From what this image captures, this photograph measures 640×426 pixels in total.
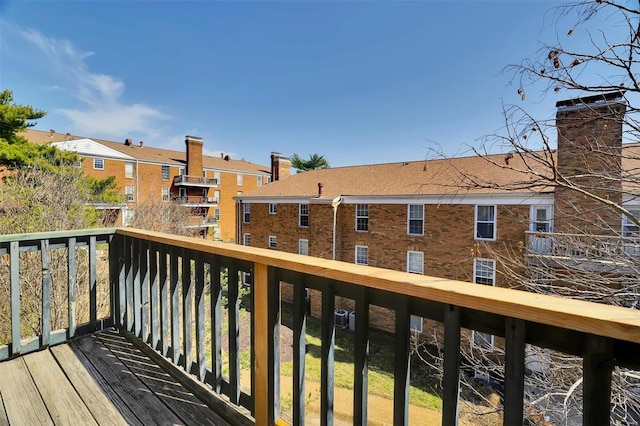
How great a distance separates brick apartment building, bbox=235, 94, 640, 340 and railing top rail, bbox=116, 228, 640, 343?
23.2 ft

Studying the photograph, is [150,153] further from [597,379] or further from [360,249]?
[597,379]

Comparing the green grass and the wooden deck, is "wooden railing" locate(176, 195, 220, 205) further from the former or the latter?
the wooden deck

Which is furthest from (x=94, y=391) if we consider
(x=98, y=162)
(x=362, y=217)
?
(x=98, y=162)

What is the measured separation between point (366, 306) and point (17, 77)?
1665 centimetres

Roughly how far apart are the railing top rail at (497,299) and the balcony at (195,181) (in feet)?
92.6

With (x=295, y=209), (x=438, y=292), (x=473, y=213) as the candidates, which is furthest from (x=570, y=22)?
(x=295, y=209)

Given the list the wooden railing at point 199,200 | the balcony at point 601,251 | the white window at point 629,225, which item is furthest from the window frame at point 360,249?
the wooden railing at point 199,200

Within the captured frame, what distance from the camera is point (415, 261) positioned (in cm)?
1205

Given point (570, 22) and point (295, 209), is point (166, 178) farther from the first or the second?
point (570, 22)

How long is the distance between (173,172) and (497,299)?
3093 centimetres

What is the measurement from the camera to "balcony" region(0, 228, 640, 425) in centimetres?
76

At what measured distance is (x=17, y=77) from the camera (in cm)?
1151

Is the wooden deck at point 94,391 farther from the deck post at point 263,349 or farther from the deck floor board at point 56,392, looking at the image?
the deck post at point 263,349

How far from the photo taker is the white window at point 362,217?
13.3 m
